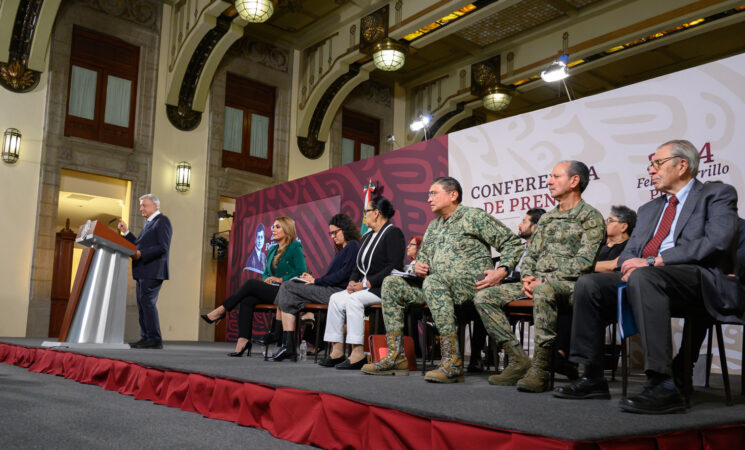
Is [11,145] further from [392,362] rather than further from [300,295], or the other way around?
[392,362]

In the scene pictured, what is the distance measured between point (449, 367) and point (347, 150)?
9.14 meters

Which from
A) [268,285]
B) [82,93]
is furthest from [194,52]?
[268,285]

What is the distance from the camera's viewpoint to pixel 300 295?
427 cm

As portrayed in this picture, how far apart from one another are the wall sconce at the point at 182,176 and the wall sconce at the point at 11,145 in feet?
7.13

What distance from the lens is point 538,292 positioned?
2.50m

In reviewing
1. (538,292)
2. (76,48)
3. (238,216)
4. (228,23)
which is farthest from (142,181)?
(538,292)

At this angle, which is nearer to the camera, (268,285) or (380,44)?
(268,285)

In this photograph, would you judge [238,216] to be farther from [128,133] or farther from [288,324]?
[288,324]

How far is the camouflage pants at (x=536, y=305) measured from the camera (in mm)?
2455

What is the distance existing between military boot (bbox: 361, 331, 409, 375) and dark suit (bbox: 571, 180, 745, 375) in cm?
110

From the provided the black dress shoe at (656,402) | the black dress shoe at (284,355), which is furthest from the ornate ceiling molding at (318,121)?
the black dress shoe at (656,402)

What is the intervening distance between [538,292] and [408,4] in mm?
7329

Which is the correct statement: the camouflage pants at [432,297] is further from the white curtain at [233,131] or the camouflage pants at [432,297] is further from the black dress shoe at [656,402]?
the white curtain at [233,131]

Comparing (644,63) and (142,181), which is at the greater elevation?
(644,63)
